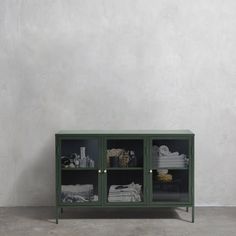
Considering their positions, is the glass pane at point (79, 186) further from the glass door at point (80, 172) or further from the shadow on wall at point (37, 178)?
the shadow on wall at point (37, 178)

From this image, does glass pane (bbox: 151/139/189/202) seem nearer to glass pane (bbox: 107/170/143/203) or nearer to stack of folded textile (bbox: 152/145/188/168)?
stack of folded textile (bbox: 152/145/188/168)

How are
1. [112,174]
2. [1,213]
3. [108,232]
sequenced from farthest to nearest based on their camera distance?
[1,213]
[112,174]
[108,232]

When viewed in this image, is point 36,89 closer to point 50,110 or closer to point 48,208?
point 50,110

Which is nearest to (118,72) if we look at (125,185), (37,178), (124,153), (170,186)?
(124,153)

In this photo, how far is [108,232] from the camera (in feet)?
14.5

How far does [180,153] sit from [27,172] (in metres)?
1.74

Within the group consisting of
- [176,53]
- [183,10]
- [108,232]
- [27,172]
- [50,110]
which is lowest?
[108,232]

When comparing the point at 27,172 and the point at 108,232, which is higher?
the point at 27,172

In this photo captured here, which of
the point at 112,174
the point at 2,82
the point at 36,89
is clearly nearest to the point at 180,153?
the point at 112,174

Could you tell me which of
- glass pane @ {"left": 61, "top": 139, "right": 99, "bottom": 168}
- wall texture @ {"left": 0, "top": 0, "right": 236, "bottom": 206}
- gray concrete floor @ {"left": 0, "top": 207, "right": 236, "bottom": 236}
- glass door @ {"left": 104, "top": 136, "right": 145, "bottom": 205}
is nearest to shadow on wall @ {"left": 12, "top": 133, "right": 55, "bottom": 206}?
wall texture @ {"left": 0, "top": 0, "right": 236, "bottom": 206}

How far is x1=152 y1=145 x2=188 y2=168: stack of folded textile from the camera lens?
475cm

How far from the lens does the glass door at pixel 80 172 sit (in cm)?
473

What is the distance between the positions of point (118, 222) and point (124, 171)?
0.50m

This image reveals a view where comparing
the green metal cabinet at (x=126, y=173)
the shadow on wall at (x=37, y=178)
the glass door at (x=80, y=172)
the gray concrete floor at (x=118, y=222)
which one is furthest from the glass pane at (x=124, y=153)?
the shadow on wall at (x=37, y=178)
